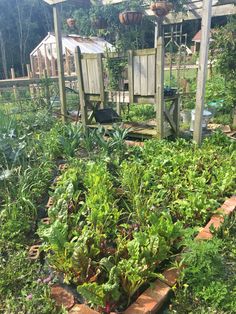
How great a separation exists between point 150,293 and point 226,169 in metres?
1.89

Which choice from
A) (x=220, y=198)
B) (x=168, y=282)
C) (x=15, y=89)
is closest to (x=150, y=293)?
(x=168, y=282)

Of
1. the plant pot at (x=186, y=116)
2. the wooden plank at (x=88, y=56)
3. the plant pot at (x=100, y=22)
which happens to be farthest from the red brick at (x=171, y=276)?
the plant pot at (x=100, y=22)

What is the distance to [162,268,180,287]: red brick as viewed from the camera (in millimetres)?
1963

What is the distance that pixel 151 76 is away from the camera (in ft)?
13.8

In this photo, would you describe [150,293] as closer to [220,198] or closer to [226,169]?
[220,198]

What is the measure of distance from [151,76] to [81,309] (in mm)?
3234

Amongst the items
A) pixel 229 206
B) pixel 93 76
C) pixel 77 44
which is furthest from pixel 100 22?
pixel 229 206

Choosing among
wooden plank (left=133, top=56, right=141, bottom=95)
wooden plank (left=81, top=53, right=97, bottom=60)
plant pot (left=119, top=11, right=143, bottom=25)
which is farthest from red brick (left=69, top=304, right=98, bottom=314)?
plant pot (left=119, top=11, right=143, bottom=25)

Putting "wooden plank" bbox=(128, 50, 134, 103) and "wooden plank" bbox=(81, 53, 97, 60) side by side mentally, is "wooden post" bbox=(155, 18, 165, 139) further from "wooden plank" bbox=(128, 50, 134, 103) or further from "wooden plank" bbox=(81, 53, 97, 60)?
"wooden plank" bbox=(81, 53, 97, 60)

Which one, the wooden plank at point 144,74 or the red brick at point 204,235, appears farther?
the wooden plank at point 144,74

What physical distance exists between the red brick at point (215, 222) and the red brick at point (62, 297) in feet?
3.84

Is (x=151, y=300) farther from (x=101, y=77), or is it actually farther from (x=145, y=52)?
(x=101, y=77)

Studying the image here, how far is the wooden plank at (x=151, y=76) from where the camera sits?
4.14 m

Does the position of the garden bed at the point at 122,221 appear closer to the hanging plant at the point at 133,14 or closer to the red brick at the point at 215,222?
the red brick at the point at 215,222
